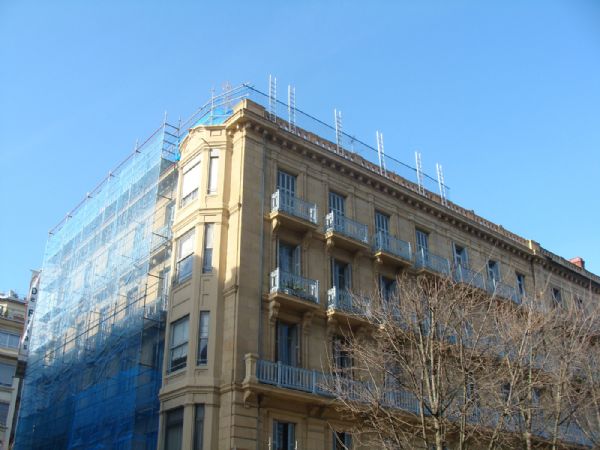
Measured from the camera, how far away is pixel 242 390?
23.2 meters

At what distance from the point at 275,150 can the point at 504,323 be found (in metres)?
11.4

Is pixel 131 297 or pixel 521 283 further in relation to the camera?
pixel 521 283

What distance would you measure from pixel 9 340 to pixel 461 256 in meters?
38.2

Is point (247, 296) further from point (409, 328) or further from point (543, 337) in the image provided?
point (543, 337)

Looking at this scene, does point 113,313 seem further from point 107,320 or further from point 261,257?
point 261,257

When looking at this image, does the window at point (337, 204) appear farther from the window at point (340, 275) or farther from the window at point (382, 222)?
the window at point (340, 275)

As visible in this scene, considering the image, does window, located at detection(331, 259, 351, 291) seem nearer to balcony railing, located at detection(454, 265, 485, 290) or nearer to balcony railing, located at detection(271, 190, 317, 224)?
balcony railing, located at detection(271, 190, 317, 224)

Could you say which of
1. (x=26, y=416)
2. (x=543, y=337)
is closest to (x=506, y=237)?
(x=543, y=337)

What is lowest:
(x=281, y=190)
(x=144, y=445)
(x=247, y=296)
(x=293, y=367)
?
(x=144, y=445)

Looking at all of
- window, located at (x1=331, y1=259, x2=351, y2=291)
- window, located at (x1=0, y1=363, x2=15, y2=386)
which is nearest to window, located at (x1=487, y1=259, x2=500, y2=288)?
window, located at (x1=331, y1=259, x2=351, y2=291)

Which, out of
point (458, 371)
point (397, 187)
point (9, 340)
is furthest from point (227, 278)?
point (9, 340)

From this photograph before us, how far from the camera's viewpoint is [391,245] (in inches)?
1219

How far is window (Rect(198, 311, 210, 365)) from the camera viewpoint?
24.6m

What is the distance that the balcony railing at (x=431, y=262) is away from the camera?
31.6 m
